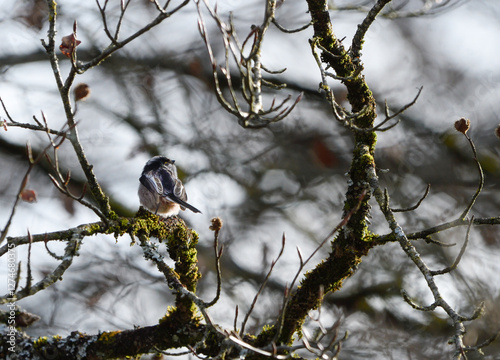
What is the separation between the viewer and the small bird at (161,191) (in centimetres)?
417

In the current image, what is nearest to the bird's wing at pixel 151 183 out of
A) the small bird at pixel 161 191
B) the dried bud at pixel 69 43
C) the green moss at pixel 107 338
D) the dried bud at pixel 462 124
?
the small bird at pixel 161 191

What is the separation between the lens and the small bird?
4172mm

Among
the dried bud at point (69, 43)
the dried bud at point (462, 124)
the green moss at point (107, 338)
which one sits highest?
the dried bud at point (462, 124)

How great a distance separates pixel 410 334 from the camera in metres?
7.43

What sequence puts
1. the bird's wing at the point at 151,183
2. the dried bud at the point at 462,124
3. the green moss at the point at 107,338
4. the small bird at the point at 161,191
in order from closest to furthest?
the dried bud at the point at 462,124, the green moss at the point at 107,338, the small bird at the point at 161,191, the bird's wing at the point at 151,183

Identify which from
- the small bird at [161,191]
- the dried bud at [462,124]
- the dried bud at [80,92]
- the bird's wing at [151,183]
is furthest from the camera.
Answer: the bird's wing at [151,183]

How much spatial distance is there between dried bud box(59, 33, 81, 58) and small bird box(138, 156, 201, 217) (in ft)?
4.20

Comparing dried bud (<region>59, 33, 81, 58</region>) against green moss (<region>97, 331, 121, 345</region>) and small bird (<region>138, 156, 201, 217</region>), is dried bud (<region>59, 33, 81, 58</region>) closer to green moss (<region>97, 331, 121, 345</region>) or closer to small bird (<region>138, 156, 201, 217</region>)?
small bird (<region>138, 156, 201, 217</region>)

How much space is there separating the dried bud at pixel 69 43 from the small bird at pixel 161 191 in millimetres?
1280

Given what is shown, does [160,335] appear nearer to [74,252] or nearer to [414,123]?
[74,252]

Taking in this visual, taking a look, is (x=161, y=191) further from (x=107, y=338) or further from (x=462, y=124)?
(x=462, y=124)

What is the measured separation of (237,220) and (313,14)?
17.1ft

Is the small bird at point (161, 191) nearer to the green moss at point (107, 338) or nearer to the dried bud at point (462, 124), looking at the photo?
the green moss at point (107, 338)

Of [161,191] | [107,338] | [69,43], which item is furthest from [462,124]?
[161,191]
